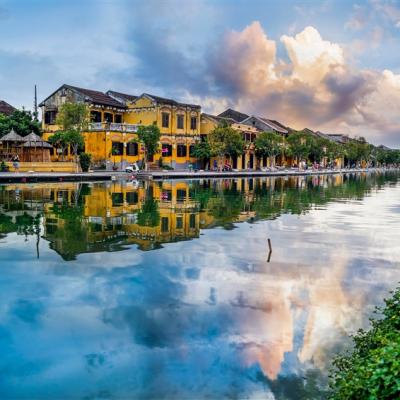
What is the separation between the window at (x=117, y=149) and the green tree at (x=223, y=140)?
1214cm

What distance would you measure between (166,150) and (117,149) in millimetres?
8479

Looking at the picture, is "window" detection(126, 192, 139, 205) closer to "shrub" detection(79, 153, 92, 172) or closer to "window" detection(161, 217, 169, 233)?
"window" detection(161, 217, 169, 233)

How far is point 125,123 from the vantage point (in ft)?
183

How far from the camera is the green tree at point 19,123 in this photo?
4866 centimetres

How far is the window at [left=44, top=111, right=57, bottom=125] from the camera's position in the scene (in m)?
55.2

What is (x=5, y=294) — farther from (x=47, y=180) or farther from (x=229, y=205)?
(x=47, y=180)

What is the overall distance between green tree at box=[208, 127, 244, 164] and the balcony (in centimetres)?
1091

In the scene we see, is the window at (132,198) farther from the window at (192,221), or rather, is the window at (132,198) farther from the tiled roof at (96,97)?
the tiled roof at (96,97)

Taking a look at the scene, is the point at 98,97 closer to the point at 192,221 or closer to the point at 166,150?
the point at 166,150

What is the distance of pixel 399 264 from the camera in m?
12.1

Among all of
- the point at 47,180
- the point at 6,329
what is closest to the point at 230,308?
the point at 6,329

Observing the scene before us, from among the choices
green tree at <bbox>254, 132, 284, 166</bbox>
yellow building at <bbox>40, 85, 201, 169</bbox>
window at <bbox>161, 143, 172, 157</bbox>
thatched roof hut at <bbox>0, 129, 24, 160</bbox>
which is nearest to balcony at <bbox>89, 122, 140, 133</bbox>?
yellow building at <bbox>40, 85, 201, 169</bbox>

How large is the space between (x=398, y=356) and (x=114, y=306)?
5.54 meters

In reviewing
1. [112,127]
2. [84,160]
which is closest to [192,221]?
[84,160]
